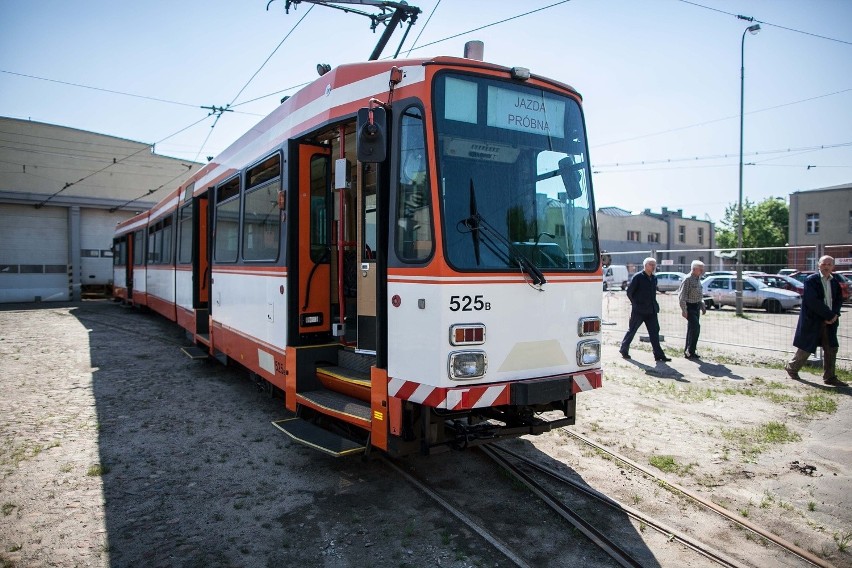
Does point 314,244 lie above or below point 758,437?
above

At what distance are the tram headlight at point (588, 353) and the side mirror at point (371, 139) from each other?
7.62ft

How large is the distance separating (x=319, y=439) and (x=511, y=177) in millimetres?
2786

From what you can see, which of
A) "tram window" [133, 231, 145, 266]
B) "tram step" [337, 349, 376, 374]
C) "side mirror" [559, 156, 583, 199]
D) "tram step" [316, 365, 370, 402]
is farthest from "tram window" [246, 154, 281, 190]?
"tram window" [133, 231, 145, 266]

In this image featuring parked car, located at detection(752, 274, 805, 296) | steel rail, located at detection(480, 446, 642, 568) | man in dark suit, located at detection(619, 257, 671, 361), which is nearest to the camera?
steel rail, located at detection(480, 446, 642, 568)

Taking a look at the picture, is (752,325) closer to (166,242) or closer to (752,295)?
(752,295)

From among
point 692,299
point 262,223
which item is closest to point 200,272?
point 262,223

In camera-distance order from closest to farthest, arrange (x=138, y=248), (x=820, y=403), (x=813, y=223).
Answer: (x=820, y=403)
(x=138, y=248)
(x=813, y=223)

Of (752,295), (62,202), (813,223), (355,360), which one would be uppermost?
(62,202)

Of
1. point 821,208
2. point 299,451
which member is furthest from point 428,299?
point 821,208

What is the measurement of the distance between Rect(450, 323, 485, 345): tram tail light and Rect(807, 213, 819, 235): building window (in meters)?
42.2

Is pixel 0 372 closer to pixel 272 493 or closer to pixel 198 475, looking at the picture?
pixel 198 475

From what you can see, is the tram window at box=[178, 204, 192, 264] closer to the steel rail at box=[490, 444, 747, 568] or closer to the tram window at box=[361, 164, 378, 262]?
the tram window at box=[361, 164, 378, 262]

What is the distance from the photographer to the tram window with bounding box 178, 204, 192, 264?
34.2 feet

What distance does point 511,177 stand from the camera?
175 inches
